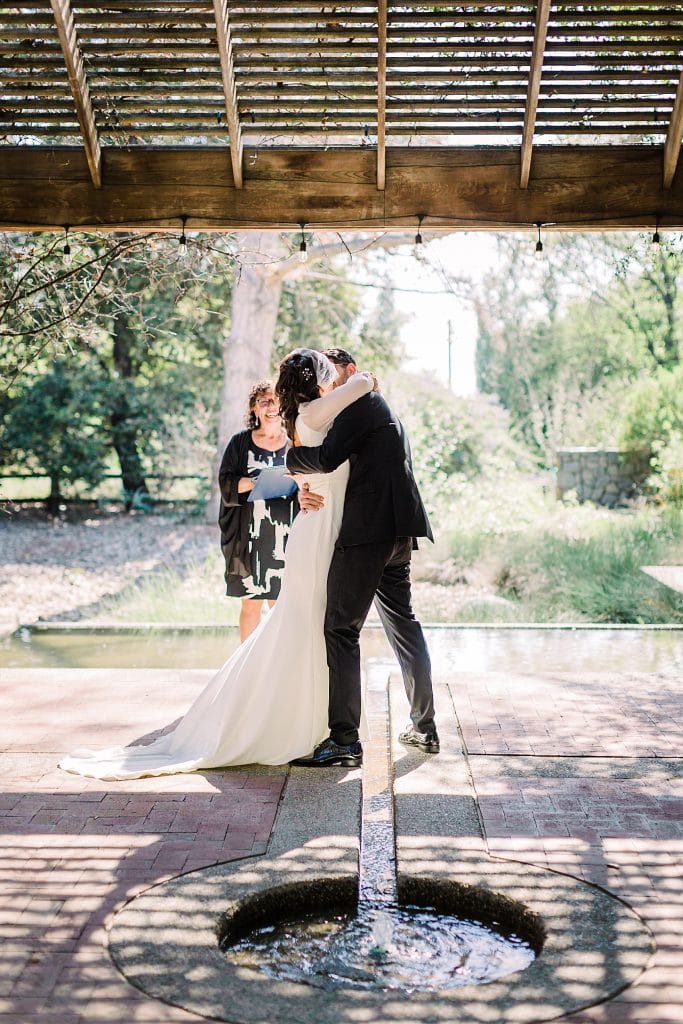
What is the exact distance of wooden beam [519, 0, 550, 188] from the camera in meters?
5.34

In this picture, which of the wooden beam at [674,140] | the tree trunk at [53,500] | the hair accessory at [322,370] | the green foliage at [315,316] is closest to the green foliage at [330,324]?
the green foliage at [315,316]

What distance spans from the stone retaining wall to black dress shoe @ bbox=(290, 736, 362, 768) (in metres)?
13.7

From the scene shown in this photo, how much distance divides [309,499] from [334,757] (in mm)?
1220

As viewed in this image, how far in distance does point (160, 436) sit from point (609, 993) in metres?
17.0

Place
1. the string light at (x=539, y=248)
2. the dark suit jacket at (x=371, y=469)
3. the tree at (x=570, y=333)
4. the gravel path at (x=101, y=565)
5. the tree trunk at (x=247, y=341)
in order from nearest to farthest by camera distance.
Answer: the dark suit jacket at (x=371, y=469) → the string light at (x=539, y=248) → the gravel path at (x=101, y=565) → the tree trunk at (x=247, y=341) → the tree at (x=570, y=333)

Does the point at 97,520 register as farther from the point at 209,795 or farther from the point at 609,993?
the point at 609,993

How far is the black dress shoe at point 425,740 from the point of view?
5.46 m

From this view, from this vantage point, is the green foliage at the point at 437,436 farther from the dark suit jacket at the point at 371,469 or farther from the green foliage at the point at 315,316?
the dark suit jacket at the point at 371,469

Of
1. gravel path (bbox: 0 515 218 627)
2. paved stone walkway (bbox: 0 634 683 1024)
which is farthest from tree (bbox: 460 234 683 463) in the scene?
paved stone walkway (bbox: 0 634 683 1024)

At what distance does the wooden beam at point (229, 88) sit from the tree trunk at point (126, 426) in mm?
13328

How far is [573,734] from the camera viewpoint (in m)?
5.78

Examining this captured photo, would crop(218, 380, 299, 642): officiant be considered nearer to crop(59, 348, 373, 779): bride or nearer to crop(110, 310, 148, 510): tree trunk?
crop(59, 348, 373, 779): bride

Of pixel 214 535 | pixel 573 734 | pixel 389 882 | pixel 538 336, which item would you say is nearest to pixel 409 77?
pixel 573 734

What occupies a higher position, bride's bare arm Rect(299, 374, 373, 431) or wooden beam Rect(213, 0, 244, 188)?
wooden beam Rect(213, 0, 244, 188)
